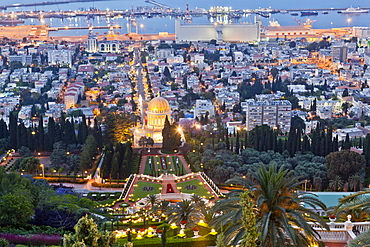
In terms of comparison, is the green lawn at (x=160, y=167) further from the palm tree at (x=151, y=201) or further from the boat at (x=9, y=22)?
the boat at (x=9, y=22)

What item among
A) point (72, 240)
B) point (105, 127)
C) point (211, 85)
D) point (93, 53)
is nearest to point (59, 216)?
point (72, 240)

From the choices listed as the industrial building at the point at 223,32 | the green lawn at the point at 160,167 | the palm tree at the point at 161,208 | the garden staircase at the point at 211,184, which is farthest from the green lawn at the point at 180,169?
the industrial building at the point at 223,32

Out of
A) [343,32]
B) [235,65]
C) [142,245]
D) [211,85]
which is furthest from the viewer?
[343,32]

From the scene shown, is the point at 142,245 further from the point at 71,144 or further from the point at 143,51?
the point at 143,51

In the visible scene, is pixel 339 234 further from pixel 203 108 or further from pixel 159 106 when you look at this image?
pixel 203 108

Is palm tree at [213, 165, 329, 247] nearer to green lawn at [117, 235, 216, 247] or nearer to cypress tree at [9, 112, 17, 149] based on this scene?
green lawn at [117, 235, 216, 247]

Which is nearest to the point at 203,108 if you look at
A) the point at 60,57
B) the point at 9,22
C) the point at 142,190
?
the point at 142,190
